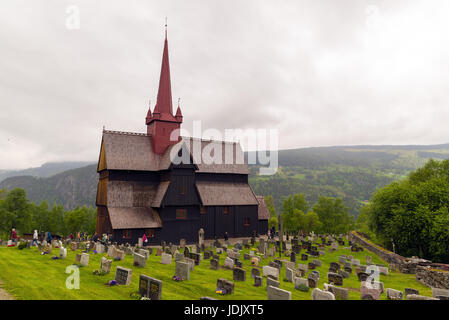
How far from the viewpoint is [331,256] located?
2788cm

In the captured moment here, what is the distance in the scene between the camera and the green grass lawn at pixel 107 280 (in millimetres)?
11344

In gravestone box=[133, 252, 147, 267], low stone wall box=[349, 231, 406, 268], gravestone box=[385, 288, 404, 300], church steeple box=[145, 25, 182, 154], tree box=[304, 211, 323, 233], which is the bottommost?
tree box=[304, 211, 323, 233]

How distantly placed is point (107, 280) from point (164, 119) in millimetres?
25027

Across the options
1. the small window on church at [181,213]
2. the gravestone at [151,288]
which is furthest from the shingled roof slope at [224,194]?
the gravestone at [151,288]

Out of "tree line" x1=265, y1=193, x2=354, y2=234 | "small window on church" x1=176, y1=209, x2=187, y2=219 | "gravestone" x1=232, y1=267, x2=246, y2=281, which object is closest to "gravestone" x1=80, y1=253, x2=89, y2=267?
"gravestone" x1=232, y1=267, x2=246, y2=281

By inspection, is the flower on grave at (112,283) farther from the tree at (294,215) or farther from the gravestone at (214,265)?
the tree at (294,215)

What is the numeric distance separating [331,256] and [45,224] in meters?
68.9

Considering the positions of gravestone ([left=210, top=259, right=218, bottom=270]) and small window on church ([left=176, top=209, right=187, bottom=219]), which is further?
small window on church ([left=176, top=209, right=187, bottom=219])

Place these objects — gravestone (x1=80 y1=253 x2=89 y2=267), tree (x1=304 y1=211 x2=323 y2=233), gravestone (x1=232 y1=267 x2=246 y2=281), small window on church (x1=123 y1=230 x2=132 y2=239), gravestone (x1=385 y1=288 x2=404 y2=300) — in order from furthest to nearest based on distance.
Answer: tree (x1=304 y1=211 x2=323 y2=233) → small window on church (x1=123 y1=230 x2=132 y2=239) → gravestone (x1=80 y1=253 x2=89 y2=267) → gravestone (x1=232 y1=267 x2=246 y2=281) → gravestone (x1=385 y1=288 x2=404 y2=300)

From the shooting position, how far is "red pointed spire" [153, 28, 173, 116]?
36.4m

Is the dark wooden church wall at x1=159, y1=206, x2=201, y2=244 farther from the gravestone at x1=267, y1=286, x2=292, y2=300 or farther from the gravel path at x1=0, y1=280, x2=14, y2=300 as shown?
the gravestone at x1=267, y1=286, x2=292, y2=300
